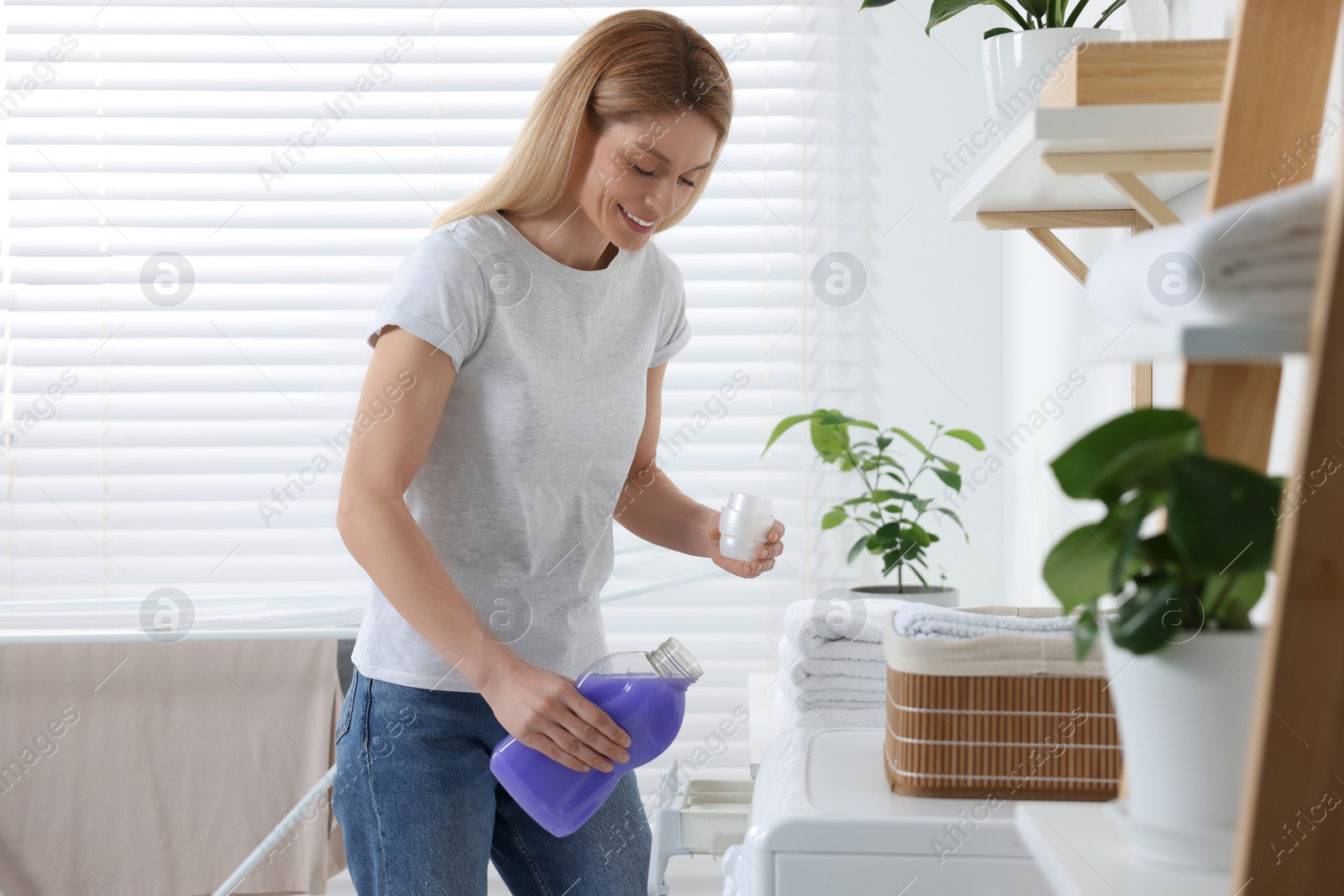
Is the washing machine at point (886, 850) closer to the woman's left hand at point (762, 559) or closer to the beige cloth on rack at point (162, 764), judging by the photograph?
the woman's left hand at point (762, 559)

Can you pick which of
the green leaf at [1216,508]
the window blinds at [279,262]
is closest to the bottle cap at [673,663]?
the green leaf at [1216,508]

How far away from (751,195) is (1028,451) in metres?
0.73

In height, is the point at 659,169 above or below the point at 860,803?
above

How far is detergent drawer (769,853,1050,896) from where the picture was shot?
69 centimetres

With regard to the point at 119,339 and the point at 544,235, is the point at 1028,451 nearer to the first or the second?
the point at 544,235

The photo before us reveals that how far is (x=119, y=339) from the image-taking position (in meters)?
2.05

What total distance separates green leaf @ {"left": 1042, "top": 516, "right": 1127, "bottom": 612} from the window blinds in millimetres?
1623

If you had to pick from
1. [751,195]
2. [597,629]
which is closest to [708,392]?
[751,195]

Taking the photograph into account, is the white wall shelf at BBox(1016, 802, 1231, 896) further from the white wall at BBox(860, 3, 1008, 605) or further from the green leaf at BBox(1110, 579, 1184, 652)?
the white wall at BBox(860, 3, 1008, 605)

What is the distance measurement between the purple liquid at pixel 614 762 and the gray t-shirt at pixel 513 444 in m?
0.08

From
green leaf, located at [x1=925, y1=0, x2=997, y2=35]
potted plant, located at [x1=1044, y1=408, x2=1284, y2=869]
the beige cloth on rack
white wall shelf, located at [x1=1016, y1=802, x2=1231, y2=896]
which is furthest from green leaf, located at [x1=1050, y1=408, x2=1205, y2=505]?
the beige cloth on rack

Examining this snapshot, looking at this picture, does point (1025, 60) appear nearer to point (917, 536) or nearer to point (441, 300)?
point (441, 300)

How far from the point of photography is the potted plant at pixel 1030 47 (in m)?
0.92

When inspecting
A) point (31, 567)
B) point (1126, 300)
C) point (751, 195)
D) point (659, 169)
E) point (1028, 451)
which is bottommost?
point (31, 567)
